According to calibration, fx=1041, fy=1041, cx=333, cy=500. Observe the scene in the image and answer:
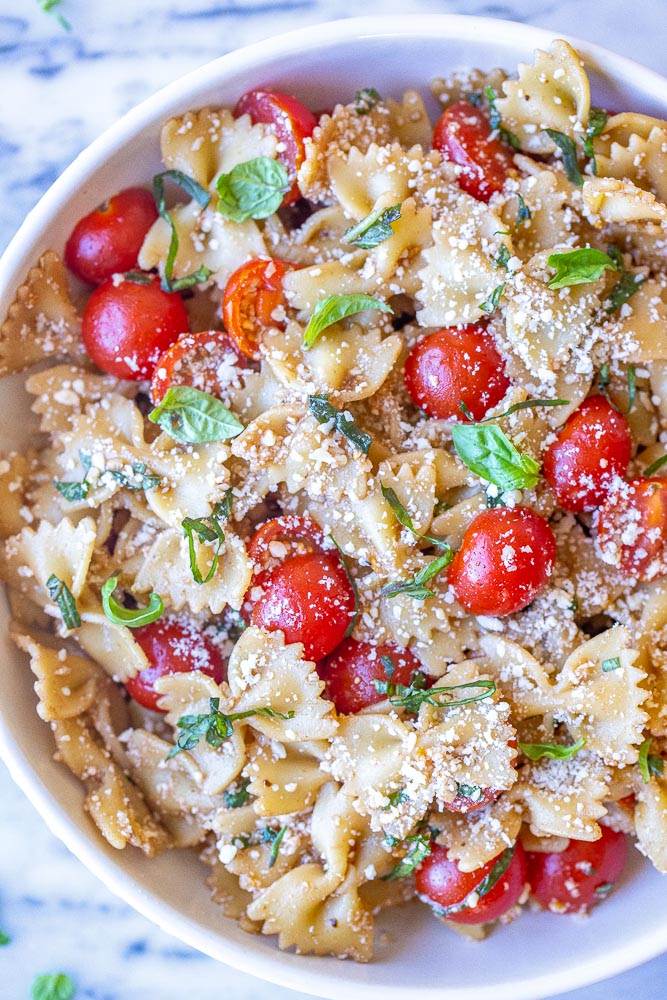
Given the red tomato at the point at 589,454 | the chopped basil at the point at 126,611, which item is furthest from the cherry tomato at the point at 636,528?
the chopped basil at the point at 126,611

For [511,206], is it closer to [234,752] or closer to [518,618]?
[518,618]

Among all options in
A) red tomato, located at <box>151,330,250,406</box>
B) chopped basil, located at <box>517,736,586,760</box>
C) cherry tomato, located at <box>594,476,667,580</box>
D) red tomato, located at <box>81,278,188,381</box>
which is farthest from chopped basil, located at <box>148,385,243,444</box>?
chopped basil, located at <box>517,736,586,760</box>

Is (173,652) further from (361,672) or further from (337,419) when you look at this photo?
(337,419)

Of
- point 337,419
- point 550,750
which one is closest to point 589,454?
point 337,419

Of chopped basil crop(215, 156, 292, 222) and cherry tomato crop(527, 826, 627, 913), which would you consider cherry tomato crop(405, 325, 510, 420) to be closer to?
chopped basil crop(215, 156, 292, 222)

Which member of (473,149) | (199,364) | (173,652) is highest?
(473,149)

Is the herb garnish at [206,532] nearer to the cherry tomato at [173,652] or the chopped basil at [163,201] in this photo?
the cherry tomato at [173,652]

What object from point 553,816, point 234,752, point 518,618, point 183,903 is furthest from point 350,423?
point 183,903
